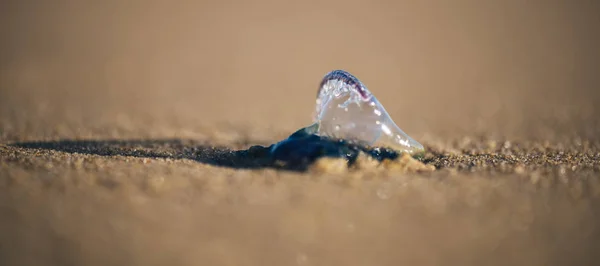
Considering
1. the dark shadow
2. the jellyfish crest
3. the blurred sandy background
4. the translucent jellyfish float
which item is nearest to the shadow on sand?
the dark shadow

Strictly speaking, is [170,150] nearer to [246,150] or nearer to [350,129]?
[246,150]

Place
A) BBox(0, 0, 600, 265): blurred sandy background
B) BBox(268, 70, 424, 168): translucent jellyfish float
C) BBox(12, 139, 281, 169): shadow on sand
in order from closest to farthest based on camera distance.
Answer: BBox(0, 0, 600, 265): blurred sandy background
BBox(268, 70, 424, 168): translucent jellyfish float
BBox(12, 139, 281, 169): shadow on sand

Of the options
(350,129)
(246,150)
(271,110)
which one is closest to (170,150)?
(246,150)

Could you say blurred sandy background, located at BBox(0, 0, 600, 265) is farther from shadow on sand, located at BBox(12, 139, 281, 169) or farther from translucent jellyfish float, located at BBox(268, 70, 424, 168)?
translucent jellyfish float, located at BBox(268, 70, 424, 168)

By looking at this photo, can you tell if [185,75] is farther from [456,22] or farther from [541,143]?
[456,22]

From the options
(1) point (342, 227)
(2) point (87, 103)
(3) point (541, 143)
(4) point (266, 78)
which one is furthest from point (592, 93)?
(2) point (87, 103)

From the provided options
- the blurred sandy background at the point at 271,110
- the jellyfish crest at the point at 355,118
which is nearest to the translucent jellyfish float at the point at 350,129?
the jellyfish crest at the point at 355,118
